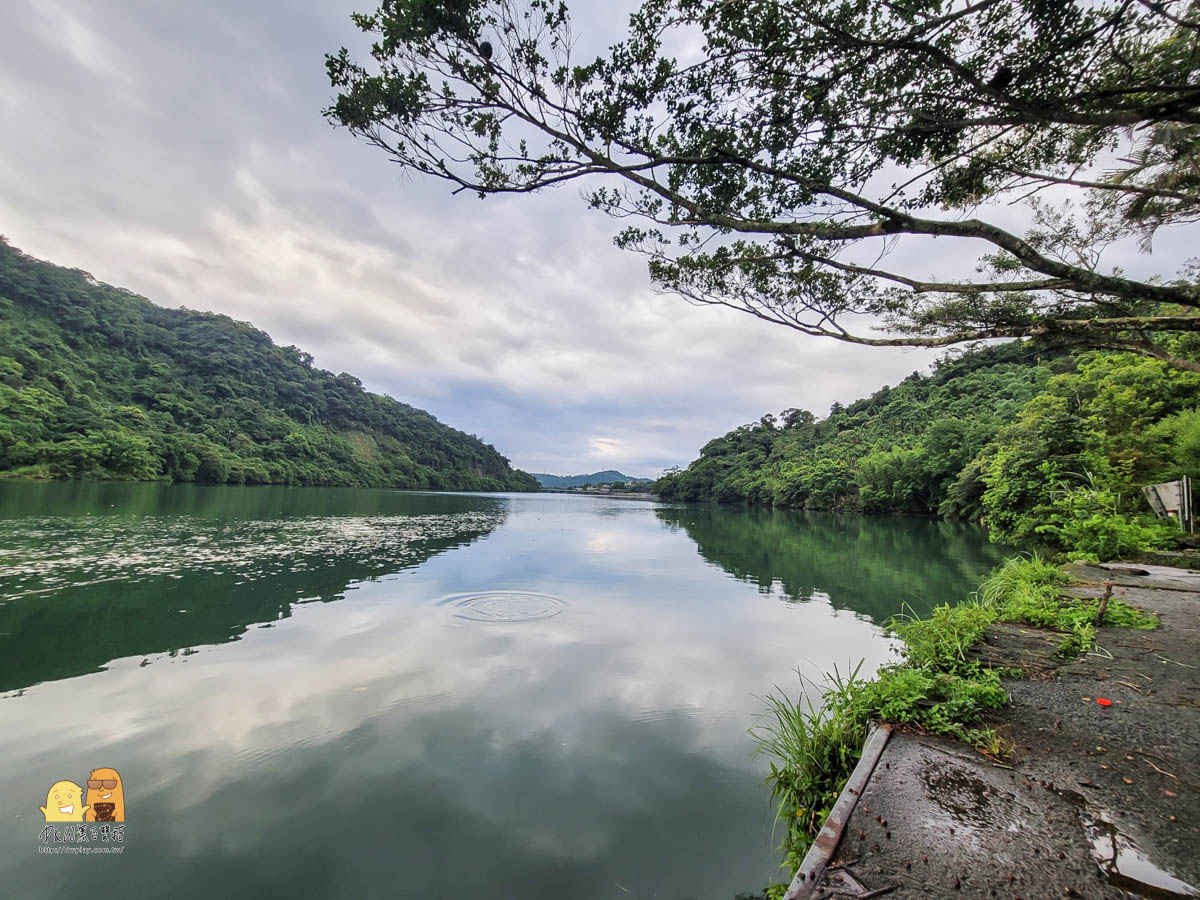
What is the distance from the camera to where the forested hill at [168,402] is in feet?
127

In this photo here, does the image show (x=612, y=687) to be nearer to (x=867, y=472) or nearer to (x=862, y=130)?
(x=862, y=130)

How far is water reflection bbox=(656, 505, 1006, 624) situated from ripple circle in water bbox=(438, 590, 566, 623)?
524 cm

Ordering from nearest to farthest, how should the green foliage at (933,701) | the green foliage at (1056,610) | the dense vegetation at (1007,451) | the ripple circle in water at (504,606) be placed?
the green foliage at (933,701), the green foliage at (1056,610), the ripple circle in water at (504,606), the dense vegetation at (1007,451)

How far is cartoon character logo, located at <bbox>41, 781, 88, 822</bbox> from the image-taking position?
3242 millimetres

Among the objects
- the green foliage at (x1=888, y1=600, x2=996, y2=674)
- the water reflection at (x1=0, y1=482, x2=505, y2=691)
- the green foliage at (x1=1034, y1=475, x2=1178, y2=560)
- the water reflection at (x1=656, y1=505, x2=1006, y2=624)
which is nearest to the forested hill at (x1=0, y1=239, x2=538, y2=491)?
the water reflection at (x1=0, y1=482, x2=505, y2=691)

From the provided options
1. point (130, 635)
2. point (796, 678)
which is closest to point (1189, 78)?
point (796, 678)

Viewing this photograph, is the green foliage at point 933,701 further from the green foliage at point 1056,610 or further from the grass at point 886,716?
the green foliage at point 1056,610

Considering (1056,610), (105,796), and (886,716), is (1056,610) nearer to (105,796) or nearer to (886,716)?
(886,716)

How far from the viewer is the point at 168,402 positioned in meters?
55.2

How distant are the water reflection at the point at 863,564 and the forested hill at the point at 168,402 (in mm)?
47471

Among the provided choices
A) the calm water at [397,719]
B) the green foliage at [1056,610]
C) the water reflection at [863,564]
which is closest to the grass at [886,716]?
the green foliage at [1056,610]

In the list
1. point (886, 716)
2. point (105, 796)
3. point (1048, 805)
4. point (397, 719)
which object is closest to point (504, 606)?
point (397, 719)

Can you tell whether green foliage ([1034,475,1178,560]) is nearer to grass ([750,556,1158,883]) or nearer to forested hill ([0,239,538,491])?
grass ([750,556,1158,883])

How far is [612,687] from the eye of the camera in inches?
221
